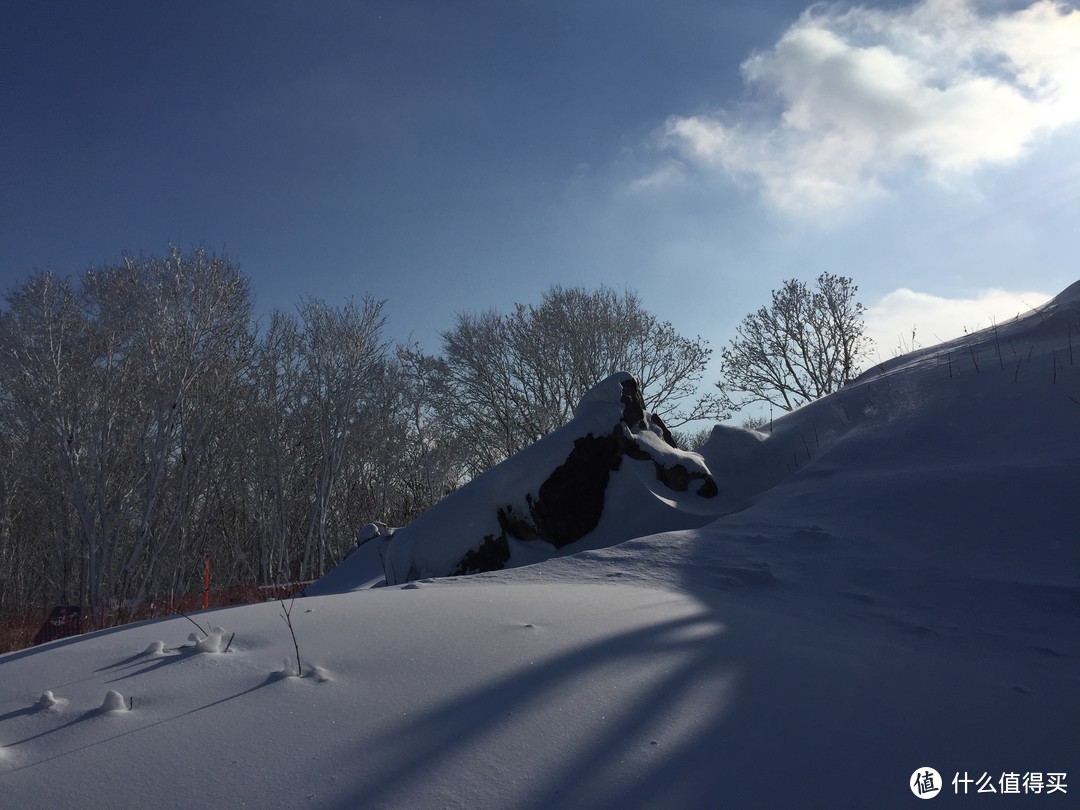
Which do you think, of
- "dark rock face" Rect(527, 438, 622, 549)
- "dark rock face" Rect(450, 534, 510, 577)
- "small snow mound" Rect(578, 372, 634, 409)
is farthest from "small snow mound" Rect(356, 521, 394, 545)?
"small snow mound" Rect(578, 372, 634, 409)

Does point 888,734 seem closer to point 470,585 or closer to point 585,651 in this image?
point 585,651

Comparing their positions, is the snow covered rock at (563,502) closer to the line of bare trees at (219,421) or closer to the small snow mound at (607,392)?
the small snow mound at (607,392)

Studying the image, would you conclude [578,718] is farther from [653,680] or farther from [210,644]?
[210,644]

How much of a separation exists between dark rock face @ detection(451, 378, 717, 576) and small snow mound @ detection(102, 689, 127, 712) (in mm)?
4580

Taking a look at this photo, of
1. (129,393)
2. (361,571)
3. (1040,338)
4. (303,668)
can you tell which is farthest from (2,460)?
(1040,338)

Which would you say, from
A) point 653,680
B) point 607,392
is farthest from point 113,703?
point 607,392

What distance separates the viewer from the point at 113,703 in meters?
2.00

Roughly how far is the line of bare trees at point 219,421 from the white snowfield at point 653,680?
Answer: 1322 centimetres

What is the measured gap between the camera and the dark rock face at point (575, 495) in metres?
6.65

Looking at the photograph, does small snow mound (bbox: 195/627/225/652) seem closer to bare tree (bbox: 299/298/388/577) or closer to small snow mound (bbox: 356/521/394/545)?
small snow mound (bbox: 356/521/394/545)

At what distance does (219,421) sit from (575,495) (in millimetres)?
16616

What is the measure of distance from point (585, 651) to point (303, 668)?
1051 mm

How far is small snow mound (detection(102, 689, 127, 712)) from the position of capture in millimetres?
1994

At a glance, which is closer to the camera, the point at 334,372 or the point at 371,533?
the point at 371,533
